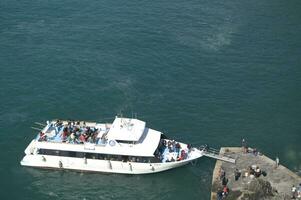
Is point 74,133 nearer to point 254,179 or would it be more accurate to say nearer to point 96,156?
point 96,156

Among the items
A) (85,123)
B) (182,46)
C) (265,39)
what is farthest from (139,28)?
(85,123)

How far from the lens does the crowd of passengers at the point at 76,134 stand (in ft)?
364

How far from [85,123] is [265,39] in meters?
64.8

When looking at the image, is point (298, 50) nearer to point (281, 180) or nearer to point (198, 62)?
point (198, 62)

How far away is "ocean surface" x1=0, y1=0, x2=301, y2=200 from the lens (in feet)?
360

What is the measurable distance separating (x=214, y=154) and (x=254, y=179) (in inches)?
414

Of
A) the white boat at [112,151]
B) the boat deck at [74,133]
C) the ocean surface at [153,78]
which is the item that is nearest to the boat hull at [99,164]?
the white boat at [112,151]

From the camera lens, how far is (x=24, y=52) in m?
149

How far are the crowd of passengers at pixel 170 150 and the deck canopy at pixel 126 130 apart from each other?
522 centimetres

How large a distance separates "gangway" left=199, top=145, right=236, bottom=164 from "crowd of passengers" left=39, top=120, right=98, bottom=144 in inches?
856

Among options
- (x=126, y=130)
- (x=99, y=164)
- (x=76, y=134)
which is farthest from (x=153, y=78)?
(x=99, y=164)

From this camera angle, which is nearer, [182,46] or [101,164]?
[101,164]

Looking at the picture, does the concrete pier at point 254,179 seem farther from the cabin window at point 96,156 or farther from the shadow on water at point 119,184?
the cabin window at point 96,156

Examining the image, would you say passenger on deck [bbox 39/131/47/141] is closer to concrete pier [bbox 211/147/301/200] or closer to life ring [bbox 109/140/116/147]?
life ring [bbox 109/140/116/147]
